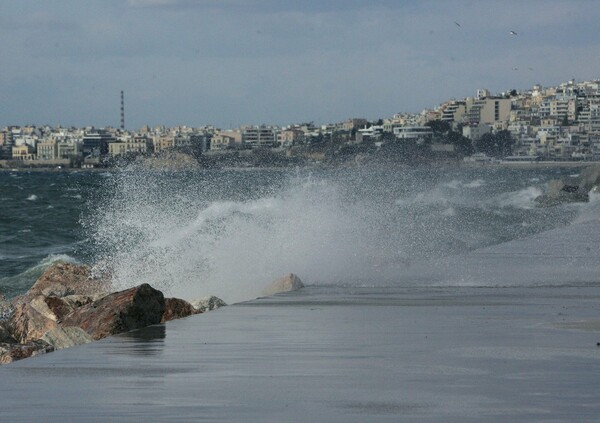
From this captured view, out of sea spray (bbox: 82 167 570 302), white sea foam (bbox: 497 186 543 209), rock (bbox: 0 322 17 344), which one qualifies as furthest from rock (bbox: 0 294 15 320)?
white sea foam (bbox: 497 186 543 209)

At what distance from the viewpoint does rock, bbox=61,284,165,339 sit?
12047 mm

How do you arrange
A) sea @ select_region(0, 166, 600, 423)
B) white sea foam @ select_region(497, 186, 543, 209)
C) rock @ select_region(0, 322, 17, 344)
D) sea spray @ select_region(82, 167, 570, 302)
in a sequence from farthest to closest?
white sea foam @ select_region(497, 186, 543, 209)
sea spray @ select_region(82, 167, 570, 302)
rock @ select_region(0, 322, 17, 344)
sea @ select_region(0, 166, 600, 423)

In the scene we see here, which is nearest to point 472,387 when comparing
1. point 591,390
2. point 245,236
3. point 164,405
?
point 591,390

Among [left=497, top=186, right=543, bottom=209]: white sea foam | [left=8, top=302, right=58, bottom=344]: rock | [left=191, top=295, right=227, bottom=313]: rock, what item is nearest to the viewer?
[left=8, top=302, right=58, bottom=344]: rock

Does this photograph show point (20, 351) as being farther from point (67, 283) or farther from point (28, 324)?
point (67, 283)

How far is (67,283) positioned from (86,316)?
9.91m

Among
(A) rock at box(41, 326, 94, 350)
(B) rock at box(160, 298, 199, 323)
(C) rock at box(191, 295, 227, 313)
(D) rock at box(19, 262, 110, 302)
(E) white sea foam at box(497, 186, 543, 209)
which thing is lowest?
(E) white sea foam at box(497, 186, 543, 209)

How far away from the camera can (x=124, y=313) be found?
12195 mm

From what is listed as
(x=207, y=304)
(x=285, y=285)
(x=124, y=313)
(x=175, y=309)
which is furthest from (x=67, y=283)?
(x=124, y=313)

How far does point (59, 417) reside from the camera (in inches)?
261

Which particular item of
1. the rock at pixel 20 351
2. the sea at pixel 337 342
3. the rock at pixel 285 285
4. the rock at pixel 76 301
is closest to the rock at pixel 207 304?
the sea at pixel 337 342

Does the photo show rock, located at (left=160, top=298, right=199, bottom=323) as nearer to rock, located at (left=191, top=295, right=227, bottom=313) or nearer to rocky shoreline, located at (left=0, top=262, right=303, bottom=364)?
rocky shoreline, located at (left=0, top=262, right=303, bottom=364)

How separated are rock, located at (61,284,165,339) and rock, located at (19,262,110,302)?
7.41 m

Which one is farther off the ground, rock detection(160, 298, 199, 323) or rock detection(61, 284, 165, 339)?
rock detection(61, 284, 165, 339)
